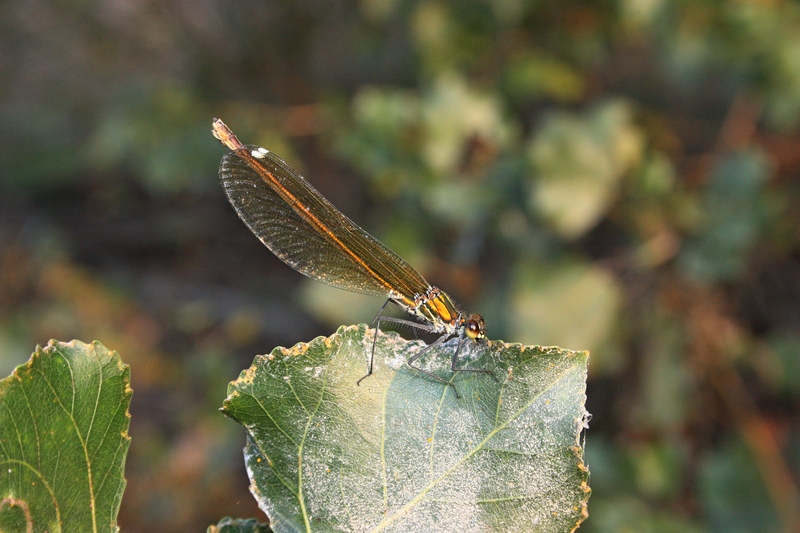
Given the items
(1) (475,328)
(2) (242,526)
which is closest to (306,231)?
(1) (475,328)

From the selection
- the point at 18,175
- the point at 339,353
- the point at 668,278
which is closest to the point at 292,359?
the point at 339,353

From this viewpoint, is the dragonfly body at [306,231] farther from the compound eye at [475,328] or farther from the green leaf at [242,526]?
the green leaf at [242,526]

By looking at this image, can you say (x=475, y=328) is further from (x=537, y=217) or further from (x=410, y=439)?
(x=537, y=217)

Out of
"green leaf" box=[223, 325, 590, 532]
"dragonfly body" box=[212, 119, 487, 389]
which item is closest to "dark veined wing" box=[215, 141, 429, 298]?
"dragonfly body" box=[212, 119, 487, 389]

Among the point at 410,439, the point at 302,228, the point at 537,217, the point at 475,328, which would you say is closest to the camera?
the point at 410,439

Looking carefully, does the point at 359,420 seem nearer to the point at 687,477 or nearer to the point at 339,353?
the point at 339,353

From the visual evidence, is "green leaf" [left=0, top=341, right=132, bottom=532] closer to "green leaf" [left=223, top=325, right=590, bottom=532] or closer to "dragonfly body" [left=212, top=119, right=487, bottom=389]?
"green leaf" [left=223, top=325, right=590, bottom=532]

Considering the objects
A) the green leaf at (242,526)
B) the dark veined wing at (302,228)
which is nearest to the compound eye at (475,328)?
the dark veined wing at (302,228)
